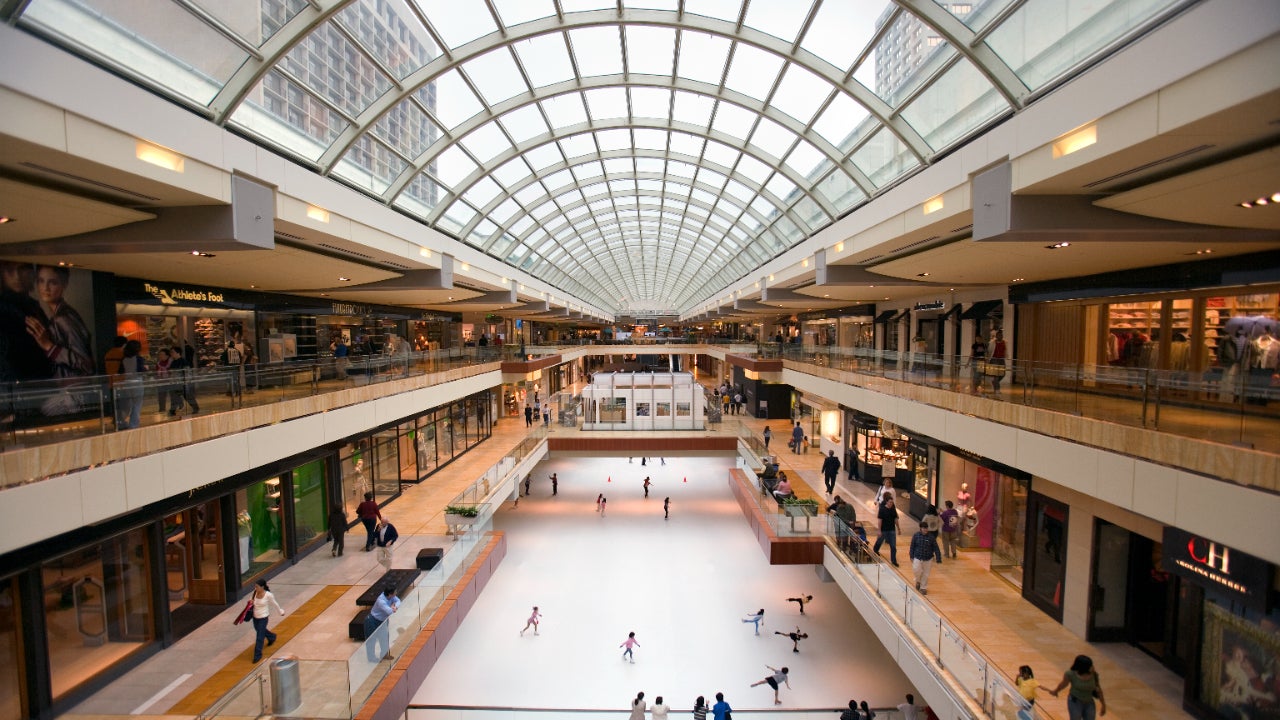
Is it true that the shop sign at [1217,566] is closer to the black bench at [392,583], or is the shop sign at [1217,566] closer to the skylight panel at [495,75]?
the black bench at [392,583]

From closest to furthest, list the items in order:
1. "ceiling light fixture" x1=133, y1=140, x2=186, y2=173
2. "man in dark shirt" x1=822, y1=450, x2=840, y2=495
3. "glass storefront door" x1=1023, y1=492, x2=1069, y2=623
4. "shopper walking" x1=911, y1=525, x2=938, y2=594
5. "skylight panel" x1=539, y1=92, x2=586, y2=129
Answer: "ceiling light fixture" x1=133, y1=140, x2=186, y2=173 < "glass storefront door" x1=1023, y1=492, x2=1069, y2=623 < "shopper walking" x1=911, y1=525, x2=938, y2=594 < "man in dark shirt" x1=822, y1=450, x2=840, y2=495 < "skylight panel" x1=539, y1=92, x2=586, y2=129

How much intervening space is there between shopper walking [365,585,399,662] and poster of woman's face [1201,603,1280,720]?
11996 millimetres

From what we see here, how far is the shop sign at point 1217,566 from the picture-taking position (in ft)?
23.1

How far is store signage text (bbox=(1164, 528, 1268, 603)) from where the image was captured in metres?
7.05

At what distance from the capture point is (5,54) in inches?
212

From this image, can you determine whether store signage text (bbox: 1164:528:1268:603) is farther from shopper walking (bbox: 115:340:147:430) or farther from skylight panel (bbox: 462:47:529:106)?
skylight panel (bbox: 462:47:529:106)

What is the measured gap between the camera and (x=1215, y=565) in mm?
7410

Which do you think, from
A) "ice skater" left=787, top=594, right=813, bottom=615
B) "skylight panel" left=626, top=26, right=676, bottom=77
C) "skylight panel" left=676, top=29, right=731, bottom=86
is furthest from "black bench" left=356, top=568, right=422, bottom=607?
"skylight panel" left=676, top=29, right=731, bottom=86

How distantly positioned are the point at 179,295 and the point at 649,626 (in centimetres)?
1505

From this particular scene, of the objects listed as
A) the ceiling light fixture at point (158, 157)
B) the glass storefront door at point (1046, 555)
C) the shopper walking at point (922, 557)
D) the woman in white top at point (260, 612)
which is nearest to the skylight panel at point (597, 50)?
the ceiling light fixture at point (158, 157)


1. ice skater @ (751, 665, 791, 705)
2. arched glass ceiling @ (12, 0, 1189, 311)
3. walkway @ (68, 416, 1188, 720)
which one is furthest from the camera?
ice skater @ (751, 665, 791, 705)

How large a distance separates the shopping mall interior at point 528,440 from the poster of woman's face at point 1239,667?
0.15 ft

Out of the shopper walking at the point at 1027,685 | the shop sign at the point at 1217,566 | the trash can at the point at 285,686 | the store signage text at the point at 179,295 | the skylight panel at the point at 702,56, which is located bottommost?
the shopper walking at the point at 1027,685

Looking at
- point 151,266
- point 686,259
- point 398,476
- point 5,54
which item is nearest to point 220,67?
point 151,266
